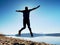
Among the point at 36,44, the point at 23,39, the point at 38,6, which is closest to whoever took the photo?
the point at 38,6

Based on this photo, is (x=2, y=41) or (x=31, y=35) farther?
(x=2, y=41)

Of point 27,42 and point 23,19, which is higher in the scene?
point 23,19

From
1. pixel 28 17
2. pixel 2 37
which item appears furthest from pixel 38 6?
pixel 2 37

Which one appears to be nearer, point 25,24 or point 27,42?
point 25,24

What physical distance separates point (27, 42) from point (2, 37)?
2.52m

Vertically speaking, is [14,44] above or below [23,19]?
below

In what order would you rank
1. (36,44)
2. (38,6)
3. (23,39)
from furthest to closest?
(23,39) < (36,44) < (38,6)

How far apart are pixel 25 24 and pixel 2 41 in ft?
7.38

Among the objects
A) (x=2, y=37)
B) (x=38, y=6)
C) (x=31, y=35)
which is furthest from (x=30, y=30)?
(x=2, y=37)

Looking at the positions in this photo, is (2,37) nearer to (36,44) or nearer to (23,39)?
(23,39)

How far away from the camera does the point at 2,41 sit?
1855cm

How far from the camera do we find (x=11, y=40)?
63.2 ft

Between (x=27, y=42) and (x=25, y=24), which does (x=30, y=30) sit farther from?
(x=27, y=42)

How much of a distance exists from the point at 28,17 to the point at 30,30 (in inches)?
32.9
